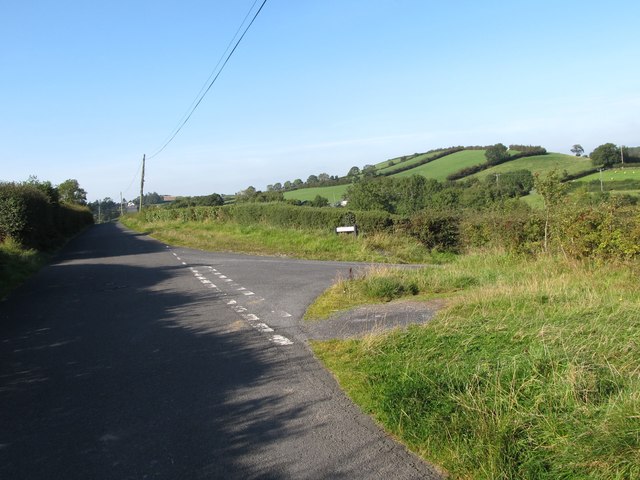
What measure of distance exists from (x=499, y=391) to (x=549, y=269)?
7445 mm

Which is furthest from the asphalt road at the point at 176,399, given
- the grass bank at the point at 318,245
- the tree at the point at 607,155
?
the tree at the point at 607,155

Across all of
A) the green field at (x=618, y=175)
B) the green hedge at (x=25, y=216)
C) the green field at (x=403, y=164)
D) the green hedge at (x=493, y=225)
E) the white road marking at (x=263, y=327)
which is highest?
the green field at (x=403, y=164)

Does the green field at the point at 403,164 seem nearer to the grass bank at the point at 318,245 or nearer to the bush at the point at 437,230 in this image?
the grass bank at the point at 318,245

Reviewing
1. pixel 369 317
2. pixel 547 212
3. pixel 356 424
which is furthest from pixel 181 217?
pixel 356 424

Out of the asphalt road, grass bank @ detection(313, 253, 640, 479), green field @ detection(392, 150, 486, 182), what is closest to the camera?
grass bank @ detection(313, 253, 640, 479)

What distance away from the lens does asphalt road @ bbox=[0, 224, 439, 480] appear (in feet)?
13.0

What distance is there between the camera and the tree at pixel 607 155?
157 ft

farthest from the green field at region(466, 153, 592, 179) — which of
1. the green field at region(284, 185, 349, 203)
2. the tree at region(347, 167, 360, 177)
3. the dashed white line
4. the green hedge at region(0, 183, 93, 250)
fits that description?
the dashed white line

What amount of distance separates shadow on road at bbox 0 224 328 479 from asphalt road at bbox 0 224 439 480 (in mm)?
14

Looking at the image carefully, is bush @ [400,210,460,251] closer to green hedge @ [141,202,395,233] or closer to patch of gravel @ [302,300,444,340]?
green hedge @ [141,202,395,233]

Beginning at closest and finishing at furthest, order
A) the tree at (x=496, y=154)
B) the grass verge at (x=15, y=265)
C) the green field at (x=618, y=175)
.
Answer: the grass verge at (x=15, y=265) < the green field at (x=618, y=175) < the tree at (x=496, y=154)

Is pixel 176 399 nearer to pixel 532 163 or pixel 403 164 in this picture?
pixel 532 163

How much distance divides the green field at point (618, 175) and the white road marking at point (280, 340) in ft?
108

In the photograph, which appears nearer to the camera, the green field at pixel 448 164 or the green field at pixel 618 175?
the green field at pixel 618 175
